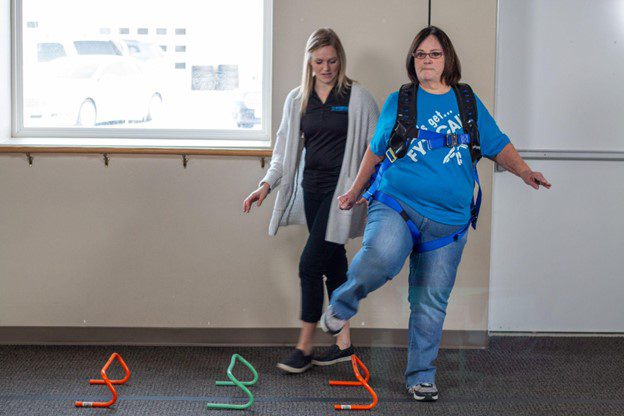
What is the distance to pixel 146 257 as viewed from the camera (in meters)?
3.78

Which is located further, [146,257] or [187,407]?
[146,257]

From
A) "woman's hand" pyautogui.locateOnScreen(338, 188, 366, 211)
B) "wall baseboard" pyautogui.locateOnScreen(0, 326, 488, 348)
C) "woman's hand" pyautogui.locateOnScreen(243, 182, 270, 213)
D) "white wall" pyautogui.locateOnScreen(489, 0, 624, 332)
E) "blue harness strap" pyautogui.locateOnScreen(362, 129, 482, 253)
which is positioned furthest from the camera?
"wall baseboard" pyautogui.locateOnScreen(0, 326, 488, 348)

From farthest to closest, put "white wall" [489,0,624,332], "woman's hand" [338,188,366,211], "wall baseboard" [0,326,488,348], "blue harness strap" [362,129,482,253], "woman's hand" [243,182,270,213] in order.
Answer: "wall baseboard" [0,326,488,348]
"white wall" [489,0,624,332]
"woman's hand" [243,182,270,213]
"woman's hand" [338,188,366,211]
"blue harness strap" [362,129,482,253]

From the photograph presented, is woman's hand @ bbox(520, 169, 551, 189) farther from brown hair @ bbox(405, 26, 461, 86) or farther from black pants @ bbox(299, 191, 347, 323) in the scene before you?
black pants @ bbox(299, 191, 347, 323)

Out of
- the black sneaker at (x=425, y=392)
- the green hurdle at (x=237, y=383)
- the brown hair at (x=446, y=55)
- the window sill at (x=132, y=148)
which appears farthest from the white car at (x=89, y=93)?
the black sneaker at (x=425, y=392)

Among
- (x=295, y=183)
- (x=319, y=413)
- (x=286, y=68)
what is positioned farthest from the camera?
(x=286, y=68)

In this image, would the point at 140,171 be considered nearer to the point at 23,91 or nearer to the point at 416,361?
the point at 23,91

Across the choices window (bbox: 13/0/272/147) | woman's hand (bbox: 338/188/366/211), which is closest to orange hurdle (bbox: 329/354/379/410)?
woman's hand (bbox: 338/188/366/211)

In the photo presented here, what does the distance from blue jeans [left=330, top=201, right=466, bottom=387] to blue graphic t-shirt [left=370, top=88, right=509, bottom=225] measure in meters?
0.05

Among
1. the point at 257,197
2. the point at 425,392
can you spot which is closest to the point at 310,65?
the point at 257,197

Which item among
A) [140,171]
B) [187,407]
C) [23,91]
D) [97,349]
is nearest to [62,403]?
[187,407]

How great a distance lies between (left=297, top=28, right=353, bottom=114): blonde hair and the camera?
3.29 meters

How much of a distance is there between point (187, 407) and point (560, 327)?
1548mm

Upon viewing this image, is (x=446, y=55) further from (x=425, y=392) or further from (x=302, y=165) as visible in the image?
(x=425, y=392)
